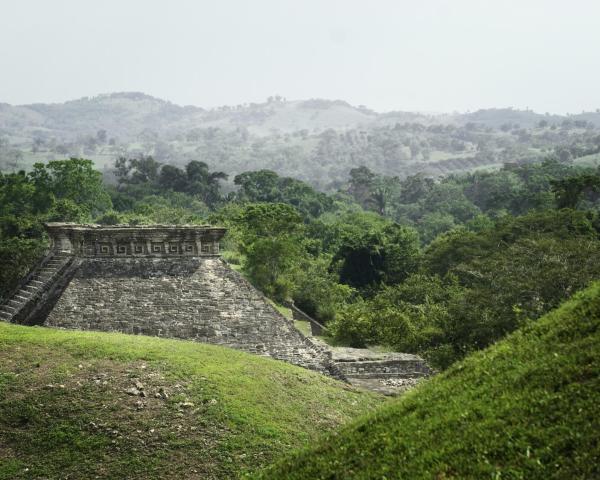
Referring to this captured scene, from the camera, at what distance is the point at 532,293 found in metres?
26.1

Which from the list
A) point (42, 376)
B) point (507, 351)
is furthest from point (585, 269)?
point (42, 376)

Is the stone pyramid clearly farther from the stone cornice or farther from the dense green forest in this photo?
the dense green forest

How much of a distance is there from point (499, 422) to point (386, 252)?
137 feet

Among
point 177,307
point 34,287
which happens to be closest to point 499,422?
point 177,307

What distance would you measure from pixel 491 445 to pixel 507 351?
257cm

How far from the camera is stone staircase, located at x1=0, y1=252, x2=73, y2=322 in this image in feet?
58.9

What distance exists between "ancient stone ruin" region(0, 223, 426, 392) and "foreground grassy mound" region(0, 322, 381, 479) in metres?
1.74

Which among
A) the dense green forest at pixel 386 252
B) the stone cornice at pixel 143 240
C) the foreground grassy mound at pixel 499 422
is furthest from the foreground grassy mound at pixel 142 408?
the dense green forest at pixel 386 252

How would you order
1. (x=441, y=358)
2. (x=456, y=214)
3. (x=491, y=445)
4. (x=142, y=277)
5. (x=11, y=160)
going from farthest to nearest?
(x=11, y=160) → (x=456, y=214) → (x=441, y=358) → (x=142, y=277) → (x=491, y=445)

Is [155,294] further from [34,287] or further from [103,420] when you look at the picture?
[103,420]

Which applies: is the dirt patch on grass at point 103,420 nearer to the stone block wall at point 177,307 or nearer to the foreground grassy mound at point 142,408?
the foreground grassy mound at point 142,408

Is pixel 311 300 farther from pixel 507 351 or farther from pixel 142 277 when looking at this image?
pixel 507 351

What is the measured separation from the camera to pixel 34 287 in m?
18.7

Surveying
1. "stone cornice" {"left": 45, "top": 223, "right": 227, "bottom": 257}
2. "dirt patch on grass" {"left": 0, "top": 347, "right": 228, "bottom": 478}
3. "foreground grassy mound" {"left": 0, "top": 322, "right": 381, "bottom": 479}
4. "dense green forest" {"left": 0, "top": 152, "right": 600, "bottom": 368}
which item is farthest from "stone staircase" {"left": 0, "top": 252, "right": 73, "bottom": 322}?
"dense green forest" {"left": 0, "top": 152, "right": 600, "bottom": 368}
